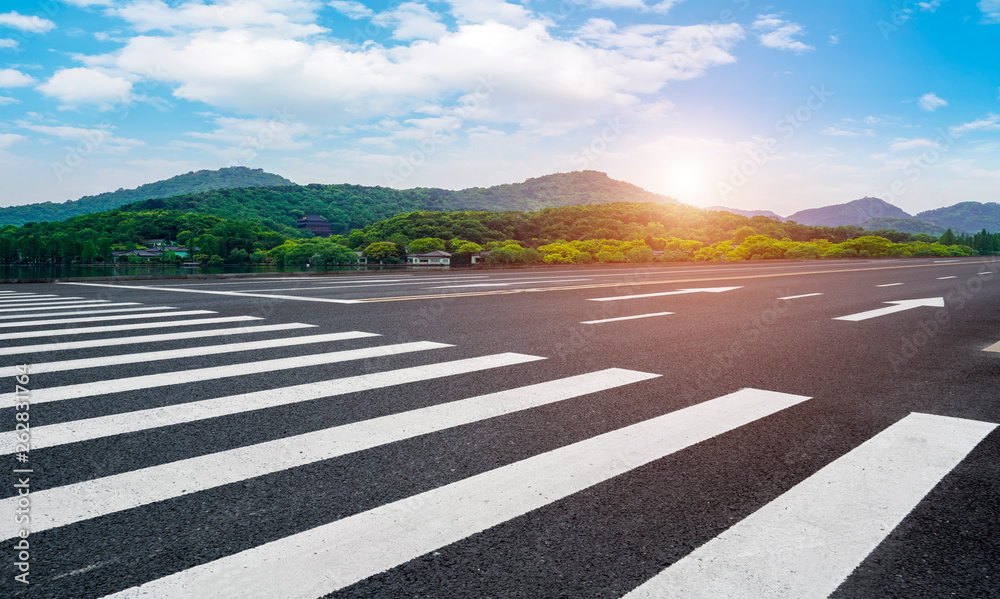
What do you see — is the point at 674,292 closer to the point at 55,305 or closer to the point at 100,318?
the point at 100,318

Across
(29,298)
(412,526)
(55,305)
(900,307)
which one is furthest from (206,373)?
(900,307)

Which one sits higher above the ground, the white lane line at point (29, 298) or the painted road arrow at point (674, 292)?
the white lane line at point (29, 298)

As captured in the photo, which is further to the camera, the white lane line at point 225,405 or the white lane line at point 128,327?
the white lane line at point 128,327

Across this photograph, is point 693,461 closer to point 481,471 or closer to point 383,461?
point 481,471

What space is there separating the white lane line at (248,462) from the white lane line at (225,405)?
807 mm

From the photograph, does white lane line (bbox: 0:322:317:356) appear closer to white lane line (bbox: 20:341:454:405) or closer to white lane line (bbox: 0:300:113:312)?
white lane line (bbox: 20:341:454:405)

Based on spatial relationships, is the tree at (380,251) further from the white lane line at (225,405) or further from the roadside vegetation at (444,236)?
the white lane line at (225,405)

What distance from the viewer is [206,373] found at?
522cm

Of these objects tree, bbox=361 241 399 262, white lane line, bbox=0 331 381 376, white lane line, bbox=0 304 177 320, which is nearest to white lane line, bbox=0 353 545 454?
white lane line, bbox=0 331 381 376

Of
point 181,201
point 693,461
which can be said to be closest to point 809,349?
point 693,461

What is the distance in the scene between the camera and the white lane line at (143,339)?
6441 millimetres

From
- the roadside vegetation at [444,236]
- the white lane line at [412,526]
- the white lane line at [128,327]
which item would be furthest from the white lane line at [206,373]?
the roadside vegetation at [444,236]

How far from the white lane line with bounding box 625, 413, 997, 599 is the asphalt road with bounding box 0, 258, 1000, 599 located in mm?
10

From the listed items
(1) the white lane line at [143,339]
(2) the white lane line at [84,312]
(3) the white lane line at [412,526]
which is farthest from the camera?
(2) the white lane line at [84,312]
